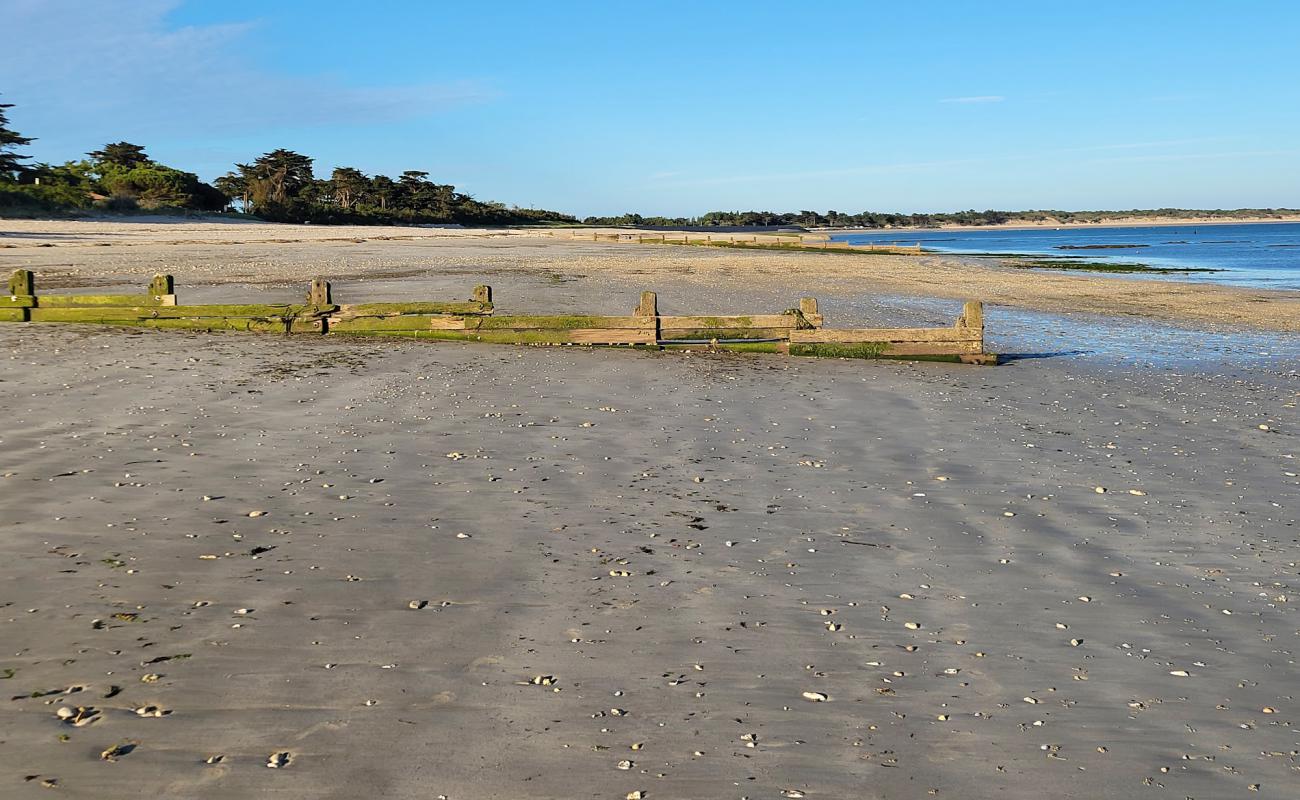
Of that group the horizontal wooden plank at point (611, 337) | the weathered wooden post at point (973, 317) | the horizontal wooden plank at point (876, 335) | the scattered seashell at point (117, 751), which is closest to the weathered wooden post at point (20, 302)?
the horizontal wooden plank at point (611, 337)

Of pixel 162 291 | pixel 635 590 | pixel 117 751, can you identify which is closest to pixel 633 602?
pixel 635 590

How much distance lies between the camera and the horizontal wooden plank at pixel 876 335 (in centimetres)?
1592

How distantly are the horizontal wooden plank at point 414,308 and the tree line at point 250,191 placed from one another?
5942 centimetres

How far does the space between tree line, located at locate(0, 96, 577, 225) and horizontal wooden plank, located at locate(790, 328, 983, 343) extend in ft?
215

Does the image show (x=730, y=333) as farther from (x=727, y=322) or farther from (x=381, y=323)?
(x=381, y=323)

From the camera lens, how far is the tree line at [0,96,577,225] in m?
75.9

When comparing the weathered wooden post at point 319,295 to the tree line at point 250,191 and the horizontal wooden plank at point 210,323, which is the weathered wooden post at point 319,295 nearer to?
the horizontal wooden plank at point 210,323

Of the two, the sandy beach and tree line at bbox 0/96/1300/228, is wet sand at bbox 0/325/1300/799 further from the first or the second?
tree line at bbox 0/96/1300/228

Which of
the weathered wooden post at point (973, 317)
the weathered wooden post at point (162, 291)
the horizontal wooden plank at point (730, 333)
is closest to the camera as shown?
the weathered wooden post at point (973, 317)

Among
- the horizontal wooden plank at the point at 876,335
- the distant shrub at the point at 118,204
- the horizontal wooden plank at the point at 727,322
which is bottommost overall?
the horizontal wooden plank at the point at 876,335

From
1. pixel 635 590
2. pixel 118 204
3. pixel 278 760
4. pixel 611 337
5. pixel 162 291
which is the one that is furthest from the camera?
pixel 118 204

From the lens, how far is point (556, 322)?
55.0ft

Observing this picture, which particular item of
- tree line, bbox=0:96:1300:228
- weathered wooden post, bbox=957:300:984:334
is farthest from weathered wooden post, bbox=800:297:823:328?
tree line, bbox=0:96:1300:228

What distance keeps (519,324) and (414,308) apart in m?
1.92
